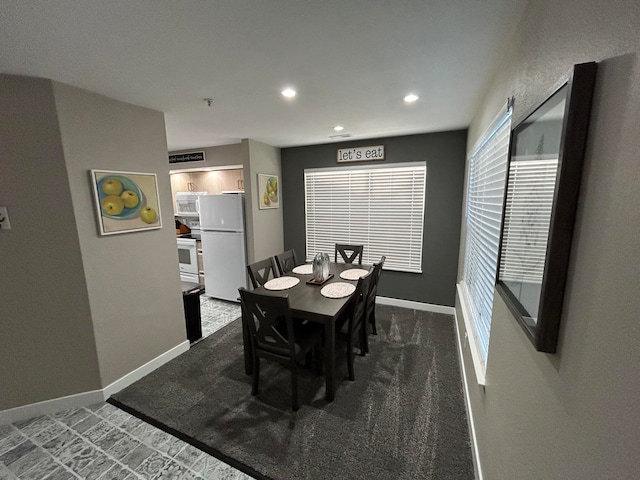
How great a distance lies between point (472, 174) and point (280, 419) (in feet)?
9.11

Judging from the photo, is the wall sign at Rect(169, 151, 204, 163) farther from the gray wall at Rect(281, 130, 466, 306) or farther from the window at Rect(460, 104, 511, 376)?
the window at Rect(460, 104, 511, 376)

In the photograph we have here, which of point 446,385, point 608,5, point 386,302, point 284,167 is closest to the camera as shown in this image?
point 608,5

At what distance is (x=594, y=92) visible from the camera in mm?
594

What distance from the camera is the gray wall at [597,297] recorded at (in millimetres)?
464

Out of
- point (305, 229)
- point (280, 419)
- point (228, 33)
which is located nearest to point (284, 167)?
point (305, 229)

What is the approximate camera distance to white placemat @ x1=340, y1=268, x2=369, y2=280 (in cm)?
284

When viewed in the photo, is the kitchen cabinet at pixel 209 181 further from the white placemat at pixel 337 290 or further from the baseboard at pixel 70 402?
the baseboard at pixel 70 402

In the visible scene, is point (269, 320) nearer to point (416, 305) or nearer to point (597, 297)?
point (597, 297)

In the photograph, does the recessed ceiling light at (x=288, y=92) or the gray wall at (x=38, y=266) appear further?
the recessed ceiling light at (x=288, y=92)

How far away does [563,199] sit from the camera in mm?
663

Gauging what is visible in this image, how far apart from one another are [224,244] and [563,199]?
155 inches

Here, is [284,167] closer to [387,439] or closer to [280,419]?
[280,419]

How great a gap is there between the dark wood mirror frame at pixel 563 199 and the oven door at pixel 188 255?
4725 millimetres

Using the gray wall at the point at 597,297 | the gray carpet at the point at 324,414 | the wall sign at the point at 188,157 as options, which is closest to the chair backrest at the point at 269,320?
the gray carpet at the point at 324,414
